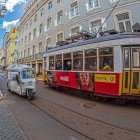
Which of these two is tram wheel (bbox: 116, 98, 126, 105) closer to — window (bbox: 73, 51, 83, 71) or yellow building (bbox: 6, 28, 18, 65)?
window (bbox: 73, 51, 83, 71)

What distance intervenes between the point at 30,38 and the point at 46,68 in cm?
2957

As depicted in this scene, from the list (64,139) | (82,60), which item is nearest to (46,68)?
(82,60)

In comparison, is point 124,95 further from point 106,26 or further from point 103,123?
point 106,26

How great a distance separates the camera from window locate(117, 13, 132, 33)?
22.2 meters

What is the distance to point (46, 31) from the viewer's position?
41.0 metres

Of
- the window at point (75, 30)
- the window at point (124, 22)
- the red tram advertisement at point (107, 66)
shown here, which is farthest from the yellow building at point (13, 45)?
the red tram advertisement at point (107, 66)

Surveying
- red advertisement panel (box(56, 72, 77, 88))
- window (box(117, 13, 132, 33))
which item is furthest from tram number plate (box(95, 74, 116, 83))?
window (box(117, 13, 132, 33))

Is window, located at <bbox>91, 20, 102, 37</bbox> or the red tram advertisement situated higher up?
window, located at <bbox>91, 20, 102, 37</bbox>

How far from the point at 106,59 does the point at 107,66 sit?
1.18 feet

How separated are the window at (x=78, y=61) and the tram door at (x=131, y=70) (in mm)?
3715

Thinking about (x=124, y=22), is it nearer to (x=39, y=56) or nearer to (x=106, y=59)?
(x=106, y=59)

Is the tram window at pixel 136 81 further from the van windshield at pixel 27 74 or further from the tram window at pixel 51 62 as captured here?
the tram window at pixel 51 62

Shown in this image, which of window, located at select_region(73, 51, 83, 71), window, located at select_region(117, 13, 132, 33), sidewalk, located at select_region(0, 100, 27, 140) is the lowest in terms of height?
sidewalk, located at select_region(0, 100, 27, 140)

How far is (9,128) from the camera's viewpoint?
9.88m
